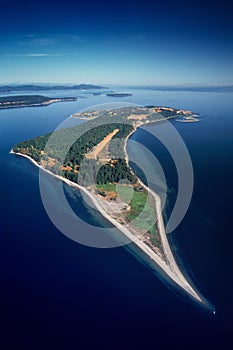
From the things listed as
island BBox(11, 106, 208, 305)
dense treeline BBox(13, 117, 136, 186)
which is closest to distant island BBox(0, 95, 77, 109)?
island BBox(11, 106, 208, 305)

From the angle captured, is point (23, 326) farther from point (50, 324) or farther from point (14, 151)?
point (14, 151)

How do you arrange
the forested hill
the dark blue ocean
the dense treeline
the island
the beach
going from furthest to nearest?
the forested hill < the dense treeline < the island < the beach < the dark blue ocean

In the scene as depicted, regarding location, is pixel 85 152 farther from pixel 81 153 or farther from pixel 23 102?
pixel 23 102

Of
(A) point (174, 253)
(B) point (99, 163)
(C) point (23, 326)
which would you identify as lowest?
(C) point (23, 326)

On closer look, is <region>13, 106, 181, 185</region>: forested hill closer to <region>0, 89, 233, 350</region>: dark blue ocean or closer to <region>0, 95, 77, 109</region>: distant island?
<region>0, 89, 233, 350</region>: dark blue ocean

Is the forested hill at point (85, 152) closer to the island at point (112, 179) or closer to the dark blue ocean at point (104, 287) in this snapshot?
the island at point (112, 179)

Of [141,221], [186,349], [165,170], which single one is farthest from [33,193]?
[186,349]

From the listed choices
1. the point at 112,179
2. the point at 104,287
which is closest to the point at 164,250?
the point at 104,287
